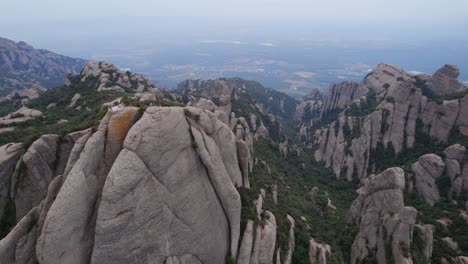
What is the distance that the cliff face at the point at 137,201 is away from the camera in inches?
804

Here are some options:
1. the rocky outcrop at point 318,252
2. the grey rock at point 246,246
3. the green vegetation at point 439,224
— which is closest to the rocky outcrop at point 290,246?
the rocky outcrop at point 318,252

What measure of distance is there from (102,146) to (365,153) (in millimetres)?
70979

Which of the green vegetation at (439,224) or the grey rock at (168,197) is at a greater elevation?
the grey rock at (168,197)

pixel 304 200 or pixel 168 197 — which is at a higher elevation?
pixel 168 197

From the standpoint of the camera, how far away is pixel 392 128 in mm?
78312

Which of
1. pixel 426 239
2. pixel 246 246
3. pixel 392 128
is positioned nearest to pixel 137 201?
pixel 246 246

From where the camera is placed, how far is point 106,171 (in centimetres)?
2231

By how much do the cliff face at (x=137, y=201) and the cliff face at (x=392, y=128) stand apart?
204 feet

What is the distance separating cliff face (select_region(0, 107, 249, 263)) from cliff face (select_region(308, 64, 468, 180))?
62.0 meters

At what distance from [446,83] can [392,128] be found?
2347 cm

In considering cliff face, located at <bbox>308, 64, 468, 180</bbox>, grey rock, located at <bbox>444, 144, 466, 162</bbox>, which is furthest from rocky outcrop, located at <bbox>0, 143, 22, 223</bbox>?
cliff face, located at <bbox>308, 64, 468, 180</bbox>

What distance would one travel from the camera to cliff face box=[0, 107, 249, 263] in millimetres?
20422

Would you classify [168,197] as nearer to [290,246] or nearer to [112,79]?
[290,246]

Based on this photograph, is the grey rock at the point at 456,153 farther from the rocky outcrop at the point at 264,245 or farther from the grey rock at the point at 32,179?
the grey rock at the point at 32,179
